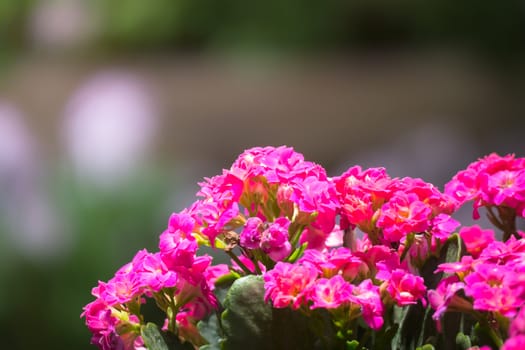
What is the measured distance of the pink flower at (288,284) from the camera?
27.9 inches

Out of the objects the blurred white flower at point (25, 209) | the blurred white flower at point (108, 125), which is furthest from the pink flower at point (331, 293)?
the blurred white flower at point (108, 125)

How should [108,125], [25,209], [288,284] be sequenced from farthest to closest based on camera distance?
[108,125]
[25,209]
[288,284]

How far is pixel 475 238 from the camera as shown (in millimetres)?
848

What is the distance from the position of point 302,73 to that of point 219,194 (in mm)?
5797

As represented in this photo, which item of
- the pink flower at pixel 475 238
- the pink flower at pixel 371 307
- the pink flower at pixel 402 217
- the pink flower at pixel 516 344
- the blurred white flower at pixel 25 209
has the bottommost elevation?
the pink flower at pixel 516 344

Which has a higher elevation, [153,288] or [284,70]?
[284,70]

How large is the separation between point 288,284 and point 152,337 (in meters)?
0.13

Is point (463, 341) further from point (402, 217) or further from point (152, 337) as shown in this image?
point (152, 337)

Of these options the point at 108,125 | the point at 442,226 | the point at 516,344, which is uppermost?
the point at 108,125

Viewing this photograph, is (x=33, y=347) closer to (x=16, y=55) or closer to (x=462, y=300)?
(x=462, y=300)

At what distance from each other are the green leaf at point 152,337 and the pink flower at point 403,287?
185mm

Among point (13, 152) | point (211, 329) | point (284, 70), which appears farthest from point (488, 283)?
point (284, 70)

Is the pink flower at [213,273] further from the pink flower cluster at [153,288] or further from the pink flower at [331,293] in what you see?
the pink flower at [331,293]

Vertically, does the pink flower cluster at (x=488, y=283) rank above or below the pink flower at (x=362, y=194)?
below
